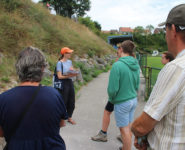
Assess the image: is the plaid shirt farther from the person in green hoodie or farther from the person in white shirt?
the person in green hoodie

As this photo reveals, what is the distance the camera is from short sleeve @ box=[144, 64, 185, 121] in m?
1.25

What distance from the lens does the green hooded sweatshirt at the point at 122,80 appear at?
2.86 metres

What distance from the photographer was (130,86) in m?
2.97

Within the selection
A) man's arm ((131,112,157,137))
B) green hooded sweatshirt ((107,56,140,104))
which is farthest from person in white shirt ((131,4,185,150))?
green hooded sweatshirt ((107,56,140,104))

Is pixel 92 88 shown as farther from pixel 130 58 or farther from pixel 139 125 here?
pixel 139 125

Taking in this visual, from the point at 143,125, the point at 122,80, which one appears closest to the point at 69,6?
the point at 122,80

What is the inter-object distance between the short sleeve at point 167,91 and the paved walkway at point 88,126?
2517mm

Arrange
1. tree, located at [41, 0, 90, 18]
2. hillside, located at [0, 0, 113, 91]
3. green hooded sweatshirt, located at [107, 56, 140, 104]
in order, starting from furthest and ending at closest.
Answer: tree, located at [41, 0, 90, 18] → hillside, located at [0, 0, 113, 91] → green hooded sweatshirt, located at [107, 56, 140, 104]

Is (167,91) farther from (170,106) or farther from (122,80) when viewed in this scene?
(122,80)

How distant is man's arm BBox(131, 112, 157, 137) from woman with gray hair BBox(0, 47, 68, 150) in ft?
2.49

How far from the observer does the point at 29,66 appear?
1.70m

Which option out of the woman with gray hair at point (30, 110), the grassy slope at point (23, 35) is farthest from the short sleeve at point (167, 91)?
the grassy slope at point (23, 35)

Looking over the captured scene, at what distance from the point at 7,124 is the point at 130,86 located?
1.94 metres

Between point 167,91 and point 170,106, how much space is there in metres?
0.11
